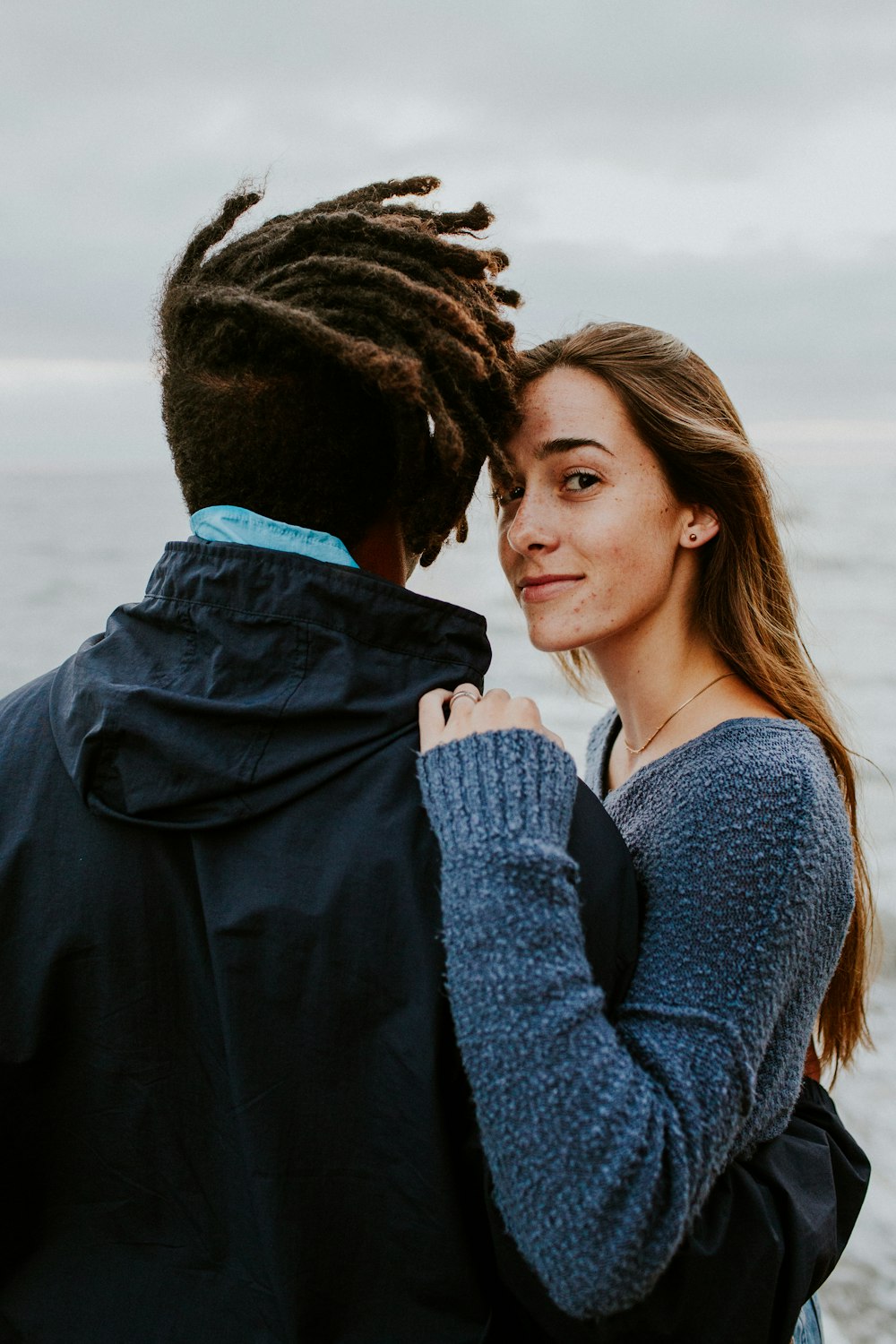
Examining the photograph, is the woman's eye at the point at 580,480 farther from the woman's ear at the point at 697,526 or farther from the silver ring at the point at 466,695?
the silver ring at the point at 466,695

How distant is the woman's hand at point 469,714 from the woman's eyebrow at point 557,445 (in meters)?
0.80

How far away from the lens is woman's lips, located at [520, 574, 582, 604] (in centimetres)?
207

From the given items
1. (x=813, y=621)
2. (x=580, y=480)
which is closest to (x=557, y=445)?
(x=580, y=480)

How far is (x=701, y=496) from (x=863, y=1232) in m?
3.12

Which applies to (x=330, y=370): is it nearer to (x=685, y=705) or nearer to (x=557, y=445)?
(x=557, y=445)

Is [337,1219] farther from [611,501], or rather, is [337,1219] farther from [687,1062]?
[611,501]

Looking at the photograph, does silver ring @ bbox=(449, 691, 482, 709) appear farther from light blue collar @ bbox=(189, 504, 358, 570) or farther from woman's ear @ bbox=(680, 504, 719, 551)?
woman's ear @ bbox=(680, 504, 719, 551)

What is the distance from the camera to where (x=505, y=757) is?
4.17 feet

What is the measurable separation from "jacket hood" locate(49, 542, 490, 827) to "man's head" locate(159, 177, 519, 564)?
13 cm

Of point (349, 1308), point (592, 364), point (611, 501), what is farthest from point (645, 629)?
point (349, 1308)

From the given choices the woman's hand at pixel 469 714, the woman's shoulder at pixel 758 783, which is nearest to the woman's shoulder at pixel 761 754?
the woman's shoulder at pixel 758 783

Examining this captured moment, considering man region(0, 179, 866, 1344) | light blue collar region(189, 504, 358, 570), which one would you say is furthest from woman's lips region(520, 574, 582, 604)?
light blue collar region(189, 504, 358, 570)

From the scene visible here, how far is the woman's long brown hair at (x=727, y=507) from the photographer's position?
2105mm

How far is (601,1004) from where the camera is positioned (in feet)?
3.91
